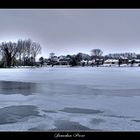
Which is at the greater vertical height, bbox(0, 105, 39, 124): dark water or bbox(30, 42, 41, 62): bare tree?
bbox(30, 42, 41, 62): bare tree

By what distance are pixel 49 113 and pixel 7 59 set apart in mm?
609

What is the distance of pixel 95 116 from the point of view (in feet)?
7.62

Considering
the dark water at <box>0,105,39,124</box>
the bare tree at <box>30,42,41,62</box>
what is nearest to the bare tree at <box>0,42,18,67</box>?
the bare tree at <box>30,42,41,62</box>

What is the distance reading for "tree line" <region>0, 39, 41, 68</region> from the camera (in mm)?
2008

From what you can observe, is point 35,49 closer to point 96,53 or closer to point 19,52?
point 19,52

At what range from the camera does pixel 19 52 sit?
7.01 feet

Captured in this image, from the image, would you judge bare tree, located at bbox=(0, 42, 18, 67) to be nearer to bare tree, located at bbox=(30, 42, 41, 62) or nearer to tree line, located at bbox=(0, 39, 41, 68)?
tree line, located at bbox=(0, 39, 41, 68)

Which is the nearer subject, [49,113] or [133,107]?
[49,113]

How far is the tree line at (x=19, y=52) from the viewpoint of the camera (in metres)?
2.01
